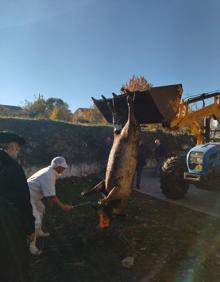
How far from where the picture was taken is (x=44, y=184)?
16.6 ft

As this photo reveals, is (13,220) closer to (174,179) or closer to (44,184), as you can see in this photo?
(44,184)

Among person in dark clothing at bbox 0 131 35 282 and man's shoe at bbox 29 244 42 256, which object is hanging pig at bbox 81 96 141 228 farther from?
man's shoe at bbox 29 244 42 256

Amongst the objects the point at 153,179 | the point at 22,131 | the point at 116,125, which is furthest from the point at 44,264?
the point at 153,179

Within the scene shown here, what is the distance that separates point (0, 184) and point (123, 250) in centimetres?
280

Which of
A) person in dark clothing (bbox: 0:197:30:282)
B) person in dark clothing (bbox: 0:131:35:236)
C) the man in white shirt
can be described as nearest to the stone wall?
the man in white shirt

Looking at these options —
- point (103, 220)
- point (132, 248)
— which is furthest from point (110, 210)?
point (132, 248)

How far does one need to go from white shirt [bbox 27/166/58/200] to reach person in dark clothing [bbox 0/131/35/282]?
169 cm

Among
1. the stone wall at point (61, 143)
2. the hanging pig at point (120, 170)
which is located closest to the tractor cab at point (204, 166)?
the hanging pig at point (120, 170)

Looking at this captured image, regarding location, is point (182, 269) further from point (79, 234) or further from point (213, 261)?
point (79, 234)

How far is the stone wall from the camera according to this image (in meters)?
11.6

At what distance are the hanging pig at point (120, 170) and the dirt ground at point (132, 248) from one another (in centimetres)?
141

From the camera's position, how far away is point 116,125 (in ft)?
12.4

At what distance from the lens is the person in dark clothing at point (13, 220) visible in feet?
9.87

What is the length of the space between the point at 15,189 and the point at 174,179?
652 cm
